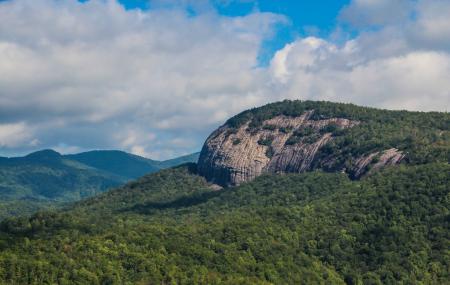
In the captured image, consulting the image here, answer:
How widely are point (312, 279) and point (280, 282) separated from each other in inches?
450

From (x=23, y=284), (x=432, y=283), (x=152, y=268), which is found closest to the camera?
(x=23, y=284)

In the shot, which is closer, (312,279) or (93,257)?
(93,257)

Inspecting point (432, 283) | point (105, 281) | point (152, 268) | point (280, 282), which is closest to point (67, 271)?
point (105, 281)

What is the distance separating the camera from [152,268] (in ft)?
603

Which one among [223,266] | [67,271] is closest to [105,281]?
[67,271]

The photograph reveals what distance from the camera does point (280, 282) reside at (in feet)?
635

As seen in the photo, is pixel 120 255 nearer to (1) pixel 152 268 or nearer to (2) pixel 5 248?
(1) pixel 152 268

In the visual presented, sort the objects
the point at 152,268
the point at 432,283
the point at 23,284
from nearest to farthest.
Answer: the point at 23,284 → the point at 152,268 → the point at 432,283

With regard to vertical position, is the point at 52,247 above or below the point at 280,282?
above

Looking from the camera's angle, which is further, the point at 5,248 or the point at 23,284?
the point at 5,248

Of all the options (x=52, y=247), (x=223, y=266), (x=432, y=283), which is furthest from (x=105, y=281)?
(x=432, y=283)

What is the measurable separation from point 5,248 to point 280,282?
248 feet

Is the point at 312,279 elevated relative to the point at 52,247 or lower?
lower

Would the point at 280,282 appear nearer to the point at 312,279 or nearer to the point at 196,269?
the point at 312,279
